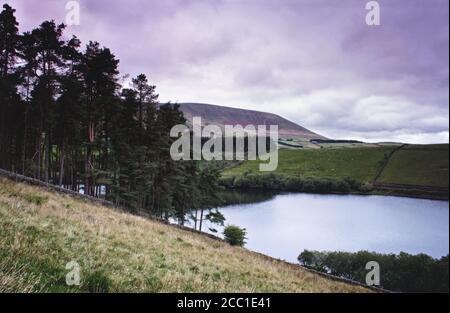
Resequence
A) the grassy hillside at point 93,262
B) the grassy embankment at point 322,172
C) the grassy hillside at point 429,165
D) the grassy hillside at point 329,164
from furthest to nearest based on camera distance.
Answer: the grassy hillside at point 329,164 < the grassy embankment at point 322,172 < the grassy hillside at point 93,262 < the grassy hillside at point 429,165

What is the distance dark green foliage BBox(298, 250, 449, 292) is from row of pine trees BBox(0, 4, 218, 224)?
20212 millimetres

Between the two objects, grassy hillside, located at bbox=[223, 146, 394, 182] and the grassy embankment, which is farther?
grassy hillside, located at bbox=[223, 146, 394, 182]

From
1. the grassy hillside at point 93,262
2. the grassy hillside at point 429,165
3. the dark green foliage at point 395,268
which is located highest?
the grassy hillside at point 429,165

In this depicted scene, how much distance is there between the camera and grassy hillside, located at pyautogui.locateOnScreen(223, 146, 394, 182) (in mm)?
134750

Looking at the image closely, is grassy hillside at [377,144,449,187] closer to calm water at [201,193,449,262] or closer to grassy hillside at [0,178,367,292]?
grassy hillside at [0,178,367,292]

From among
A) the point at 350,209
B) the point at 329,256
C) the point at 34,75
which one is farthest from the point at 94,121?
the point at 350,209

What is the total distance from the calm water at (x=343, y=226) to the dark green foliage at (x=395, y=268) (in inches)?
142

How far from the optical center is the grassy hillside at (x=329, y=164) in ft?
442

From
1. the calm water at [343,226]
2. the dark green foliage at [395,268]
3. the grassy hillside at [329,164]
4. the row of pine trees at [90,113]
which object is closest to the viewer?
the row of pine trees at [90,113]

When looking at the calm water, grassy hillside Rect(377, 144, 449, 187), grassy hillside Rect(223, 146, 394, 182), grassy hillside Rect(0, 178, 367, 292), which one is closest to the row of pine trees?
grassy hillside Rect(0, 178, 367, 292)

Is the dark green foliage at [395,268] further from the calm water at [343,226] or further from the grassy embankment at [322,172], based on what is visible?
the grassy embankment at [322,172]

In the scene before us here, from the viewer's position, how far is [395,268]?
3994 centimetres

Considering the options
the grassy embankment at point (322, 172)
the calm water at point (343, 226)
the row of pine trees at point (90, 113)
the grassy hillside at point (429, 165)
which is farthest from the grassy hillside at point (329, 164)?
the grassy hillside at point (429, 165)
